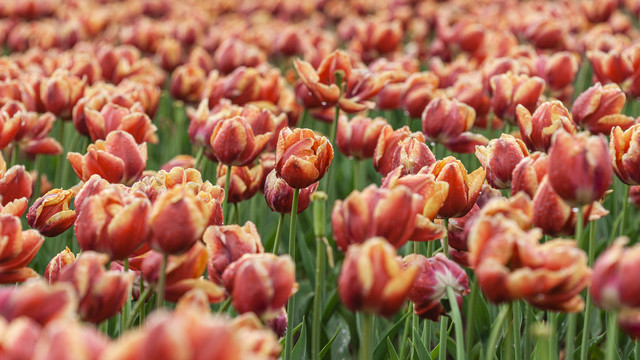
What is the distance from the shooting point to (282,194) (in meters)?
1.79

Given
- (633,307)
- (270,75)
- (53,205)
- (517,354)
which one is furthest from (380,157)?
(270,75)

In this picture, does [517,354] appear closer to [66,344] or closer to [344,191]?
[66,344]

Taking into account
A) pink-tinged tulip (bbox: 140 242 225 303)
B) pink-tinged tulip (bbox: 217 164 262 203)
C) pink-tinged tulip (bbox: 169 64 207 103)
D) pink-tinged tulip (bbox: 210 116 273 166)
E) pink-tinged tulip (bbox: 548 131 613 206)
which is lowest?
pink-tinged tulip (bbox: 169 64 207 103)

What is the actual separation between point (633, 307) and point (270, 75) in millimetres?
2201

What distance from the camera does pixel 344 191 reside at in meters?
3.28

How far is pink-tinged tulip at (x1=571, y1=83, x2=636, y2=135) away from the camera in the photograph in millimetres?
1996

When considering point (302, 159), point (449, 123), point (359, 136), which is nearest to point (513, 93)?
point (449, 123)

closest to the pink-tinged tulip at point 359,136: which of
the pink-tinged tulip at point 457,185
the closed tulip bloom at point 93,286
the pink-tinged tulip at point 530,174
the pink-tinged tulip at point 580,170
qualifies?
the pink-tinged tulip at point 457,185

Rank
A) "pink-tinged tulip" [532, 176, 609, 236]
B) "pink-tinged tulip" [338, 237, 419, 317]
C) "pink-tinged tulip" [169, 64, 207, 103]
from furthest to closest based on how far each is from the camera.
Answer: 1. "pink-tinged tulip" [169, 64, 207, 103]
2. "pink-tinged tulip" [532, 176, 609, 236]
3. "pink-tinged tulip" [338, 237, 419, 317]

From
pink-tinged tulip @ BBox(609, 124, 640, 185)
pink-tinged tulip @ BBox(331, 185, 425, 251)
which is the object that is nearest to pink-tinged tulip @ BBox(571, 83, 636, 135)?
pink-tinged tulip @ BBox(609, 124, 640, 185)

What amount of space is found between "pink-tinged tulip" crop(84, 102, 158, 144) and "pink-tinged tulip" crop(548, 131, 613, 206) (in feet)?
4.39

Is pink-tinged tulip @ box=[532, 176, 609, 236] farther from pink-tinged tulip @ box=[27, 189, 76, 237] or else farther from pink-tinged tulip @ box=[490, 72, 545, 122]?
pink-tinged tulip @ box=[490, 72, 545, 122]

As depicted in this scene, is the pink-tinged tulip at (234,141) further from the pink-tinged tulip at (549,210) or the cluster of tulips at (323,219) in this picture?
the pink-tinged tulip at (549,210)

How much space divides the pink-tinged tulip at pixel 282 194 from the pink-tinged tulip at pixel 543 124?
54 centimetres
